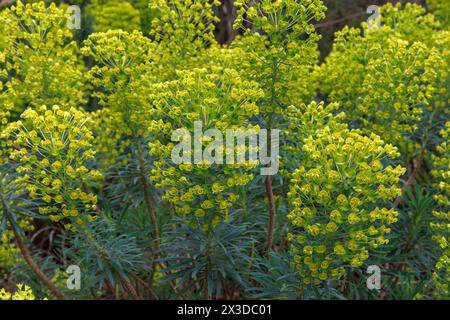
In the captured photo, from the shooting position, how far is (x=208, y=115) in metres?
3.38

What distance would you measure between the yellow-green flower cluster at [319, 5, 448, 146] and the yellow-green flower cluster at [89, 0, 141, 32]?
5.55ft

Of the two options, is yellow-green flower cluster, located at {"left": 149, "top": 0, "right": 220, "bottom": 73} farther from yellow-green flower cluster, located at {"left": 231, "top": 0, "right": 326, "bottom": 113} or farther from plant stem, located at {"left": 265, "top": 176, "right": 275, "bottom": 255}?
plant stem, located at {"left": 265, "top": 176, "right": 275, "bottom": 255}

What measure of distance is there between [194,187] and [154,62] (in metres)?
1.26

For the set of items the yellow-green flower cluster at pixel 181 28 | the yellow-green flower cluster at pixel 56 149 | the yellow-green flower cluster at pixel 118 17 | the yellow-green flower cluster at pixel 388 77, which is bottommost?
the yellow-green flower cluster at pixel 56 149

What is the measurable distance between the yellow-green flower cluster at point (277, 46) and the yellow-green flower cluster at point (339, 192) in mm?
549

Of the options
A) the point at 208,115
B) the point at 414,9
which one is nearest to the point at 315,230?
the point at 208,115

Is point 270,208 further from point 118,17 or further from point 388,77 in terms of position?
point 118,17

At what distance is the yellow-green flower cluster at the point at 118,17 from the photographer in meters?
5.44

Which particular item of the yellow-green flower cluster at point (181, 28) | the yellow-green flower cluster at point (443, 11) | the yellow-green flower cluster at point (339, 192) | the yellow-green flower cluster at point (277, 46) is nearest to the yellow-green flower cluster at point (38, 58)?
the yellow-green flower cluster at point (181, 28)

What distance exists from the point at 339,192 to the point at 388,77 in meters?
1.30

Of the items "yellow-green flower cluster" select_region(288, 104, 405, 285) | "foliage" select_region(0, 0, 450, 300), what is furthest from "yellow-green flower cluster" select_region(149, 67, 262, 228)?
"yellow-green flower cluster" select_region(288, 104, 405, 285)

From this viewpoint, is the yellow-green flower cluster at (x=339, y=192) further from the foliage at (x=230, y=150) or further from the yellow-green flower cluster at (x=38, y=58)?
the yellow-green flower cluster at (x=38, y=58)

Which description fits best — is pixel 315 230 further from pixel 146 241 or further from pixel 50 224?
pixel 50 224

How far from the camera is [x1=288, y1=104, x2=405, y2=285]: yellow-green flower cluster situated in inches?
128
